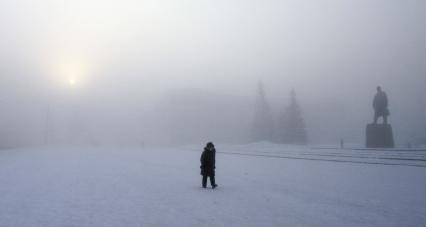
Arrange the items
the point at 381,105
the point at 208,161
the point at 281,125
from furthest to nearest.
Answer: the point at 281,125 → the point at 381,105 → the point at 208,161

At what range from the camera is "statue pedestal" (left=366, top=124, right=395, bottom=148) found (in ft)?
116

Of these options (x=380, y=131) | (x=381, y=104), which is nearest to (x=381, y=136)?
(x=380, y=131)

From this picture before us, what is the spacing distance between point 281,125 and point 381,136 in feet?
119

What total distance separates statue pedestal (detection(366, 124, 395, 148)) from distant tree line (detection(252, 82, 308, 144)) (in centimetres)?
3221

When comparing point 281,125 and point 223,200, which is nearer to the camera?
point 223,200

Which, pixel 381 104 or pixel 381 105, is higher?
pixel 381 104

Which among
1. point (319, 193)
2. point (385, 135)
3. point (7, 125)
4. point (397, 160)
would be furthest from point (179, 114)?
point (319, 193)

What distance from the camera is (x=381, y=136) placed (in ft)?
117

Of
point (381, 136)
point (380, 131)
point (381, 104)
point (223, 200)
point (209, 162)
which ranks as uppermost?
point (381, 104)

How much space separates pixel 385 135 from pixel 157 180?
26.9 metres

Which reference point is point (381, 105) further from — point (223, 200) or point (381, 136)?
point (223, 200)

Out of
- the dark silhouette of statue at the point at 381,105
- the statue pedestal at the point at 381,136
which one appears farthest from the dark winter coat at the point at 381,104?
the statue pedestal at the point at 381,136

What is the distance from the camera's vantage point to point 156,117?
11088 cm

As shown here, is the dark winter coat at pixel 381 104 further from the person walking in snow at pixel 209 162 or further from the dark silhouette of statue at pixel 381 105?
the person walking in snow at pixel 209 162
